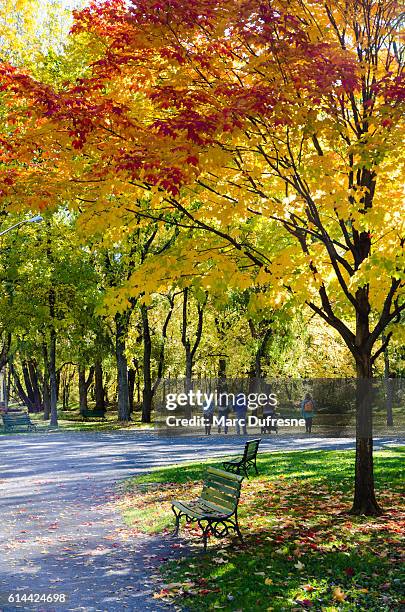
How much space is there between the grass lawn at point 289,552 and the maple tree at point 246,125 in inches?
47.3

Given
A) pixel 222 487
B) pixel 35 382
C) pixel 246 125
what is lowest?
pixel 222 487

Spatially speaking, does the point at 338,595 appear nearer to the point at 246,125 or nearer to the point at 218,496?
the point at 218,496

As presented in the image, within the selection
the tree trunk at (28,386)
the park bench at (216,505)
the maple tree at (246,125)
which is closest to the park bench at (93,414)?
the tree trunk at (28,386)

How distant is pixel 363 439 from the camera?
10180mm

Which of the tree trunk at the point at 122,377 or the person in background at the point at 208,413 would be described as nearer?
the person in background at the point at 208,413

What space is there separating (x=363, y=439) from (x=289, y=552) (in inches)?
107

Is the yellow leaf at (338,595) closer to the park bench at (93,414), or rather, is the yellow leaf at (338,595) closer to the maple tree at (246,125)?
the maple tree at (246,125)

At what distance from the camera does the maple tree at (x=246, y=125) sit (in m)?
8.15

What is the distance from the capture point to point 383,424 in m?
35.5

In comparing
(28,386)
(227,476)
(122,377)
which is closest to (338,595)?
(227,476)

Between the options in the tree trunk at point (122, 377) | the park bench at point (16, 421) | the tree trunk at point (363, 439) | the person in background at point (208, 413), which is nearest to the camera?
the tree trunk at point (363, 439)

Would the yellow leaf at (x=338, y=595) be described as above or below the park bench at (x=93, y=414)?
below

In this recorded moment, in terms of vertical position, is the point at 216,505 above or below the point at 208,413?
below

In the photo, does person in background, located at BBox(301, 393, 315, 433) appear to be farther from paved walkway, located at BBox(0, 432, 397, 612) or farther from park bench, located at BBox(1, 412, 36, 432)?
park bench, located at BBox(1, 412, 36, 432)
